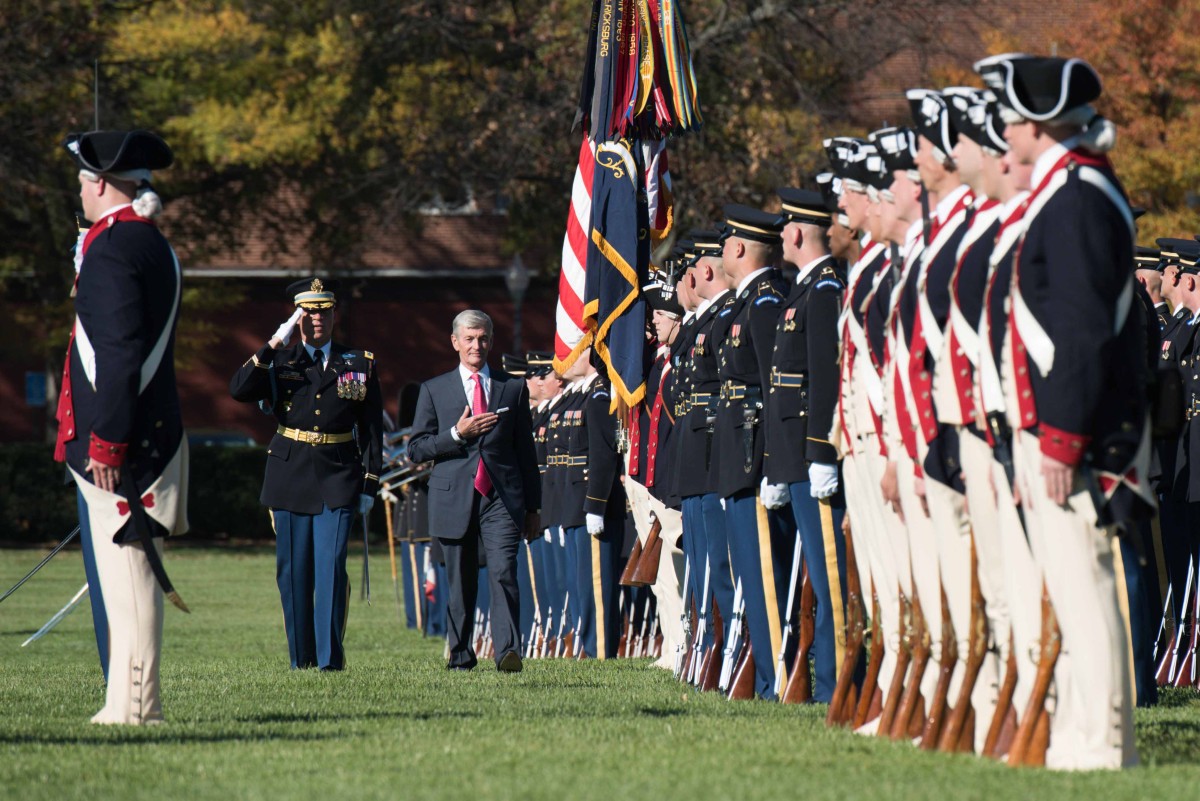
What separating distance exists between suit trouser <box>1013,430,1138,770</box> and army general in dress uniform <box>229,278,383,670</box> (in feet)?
20.7

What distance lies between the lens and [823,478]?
334 inches

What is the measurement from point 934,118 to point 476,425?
5270 millimetres

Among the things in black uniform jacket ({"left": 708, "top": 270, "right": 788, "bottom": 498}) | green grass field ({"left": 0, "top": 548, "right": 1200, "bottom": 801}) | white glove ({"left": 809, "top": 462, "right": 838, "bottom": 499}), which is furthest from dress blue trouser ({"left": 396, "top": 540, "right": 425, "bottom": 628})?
white glove ({"left": 809, "top": 462, "right": 838, "bottom": 499})

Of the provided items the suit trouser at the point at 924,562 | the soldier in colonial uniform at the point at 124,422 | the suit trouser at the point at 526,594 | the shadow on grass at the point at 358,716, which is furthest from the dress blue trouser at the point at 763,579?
the suit trouser at the point at 526,594

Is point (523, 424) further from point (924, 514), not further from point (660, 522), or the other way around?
point (924, 514)

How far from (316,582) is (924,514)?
5.63 metres

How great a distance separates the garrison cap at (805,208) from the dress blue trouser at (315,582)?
407 centimetres

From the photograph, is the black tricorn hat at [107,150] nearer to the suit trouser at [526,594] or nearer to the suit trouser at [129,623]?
the suit trouser at [129,623]

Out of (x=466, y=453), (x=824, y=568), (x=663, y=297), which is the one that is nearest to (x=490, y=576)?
(x=466, y=453)

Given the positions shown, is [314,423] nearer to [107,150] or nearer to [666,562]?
[666,562]

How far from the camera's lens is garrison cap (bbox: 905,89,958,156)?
279 inches

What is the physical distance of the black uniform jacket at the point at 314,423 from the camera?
11984 mm

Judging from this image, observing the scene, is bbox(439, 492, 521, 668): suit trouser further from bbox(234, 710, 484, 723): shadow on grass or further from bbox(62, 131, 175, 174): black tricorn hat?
bbox(62, 131, 175, 174): black tricorn hat

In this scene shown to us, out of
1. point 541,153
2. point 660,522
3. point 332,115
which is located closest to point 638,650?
point 660,522
